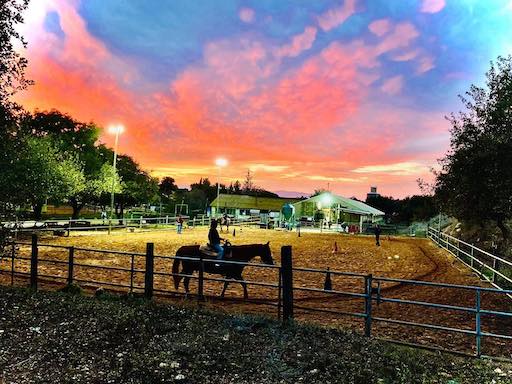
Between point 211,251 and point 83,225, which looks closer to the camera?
point 211,251

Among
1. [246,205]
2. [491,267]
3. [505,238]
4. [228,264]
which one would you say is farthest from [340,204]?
[228,264]

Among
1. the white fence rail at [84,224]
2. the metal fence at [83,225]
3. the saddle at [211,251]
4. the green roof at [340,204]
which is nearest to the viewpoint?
the saddle at [211,251]

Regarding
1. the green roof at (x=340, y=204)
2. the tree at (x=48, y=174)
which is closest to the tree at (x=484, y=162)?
the tree at (x=48, y=174)

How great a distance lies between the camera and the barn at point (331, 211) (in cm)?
5429

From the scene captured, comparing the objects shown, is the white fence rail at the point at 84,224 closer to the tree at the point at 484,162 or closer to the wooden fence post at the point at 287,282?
the wooden fence post at the point at 287,282

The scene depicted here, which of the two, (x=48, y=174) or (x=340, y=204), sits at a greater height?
(x=48, y=174)

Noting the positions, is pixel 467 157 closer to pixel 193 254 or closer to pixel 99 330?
pixel 193 254

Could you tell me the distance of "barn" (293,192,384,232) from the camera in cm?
5429

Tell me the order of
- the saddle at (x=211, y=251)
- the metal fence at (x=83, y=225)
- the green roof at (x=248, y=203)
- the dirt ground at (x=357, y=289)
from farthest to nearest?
the green roof at (x=248, y=203), the metal fence at (x=83, y=225), the saddle at (x=211, y=251), the dirt ground at (x=357, y=289)

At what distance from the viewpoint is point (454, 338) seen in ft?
28.8

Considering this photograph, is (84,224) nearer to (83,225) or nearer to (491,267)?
(83,225)

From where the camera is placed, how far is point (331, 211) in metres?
58.7

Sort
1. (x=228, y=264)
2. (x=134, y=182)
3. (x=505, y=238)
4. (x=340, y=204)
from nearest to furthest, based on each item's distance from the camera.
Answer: (x=228, y=264), (x=505, y=238), (x=134, y=182), (x=340, y=204)

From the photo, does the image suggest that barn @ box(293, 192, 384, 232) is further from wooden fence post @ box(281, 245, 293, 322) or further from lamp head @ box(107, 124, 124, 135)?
wooden fence post @ box(281, 245, 293, 322)
